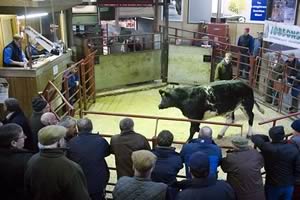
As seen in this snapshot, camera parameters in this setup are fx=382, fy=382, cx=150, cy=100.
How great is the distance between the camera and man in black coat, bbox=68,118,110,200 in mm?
3920

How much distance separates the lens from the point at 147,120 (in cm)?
870

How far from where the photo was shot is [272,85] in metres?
9.93

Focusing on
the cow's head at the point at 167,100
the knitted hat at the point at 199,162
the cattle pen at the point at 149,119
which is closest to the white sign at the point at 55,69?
the cattle pen at the point at 149,119

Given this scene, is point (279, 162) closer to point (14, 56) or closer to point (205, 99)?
point (205, 99)

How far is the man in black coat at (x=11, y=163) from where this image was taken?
3.24 metres

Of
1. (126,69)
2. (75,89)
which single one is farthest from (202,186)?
(126,69)

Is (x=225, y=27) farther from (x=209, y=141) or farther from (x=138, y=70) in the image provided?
(x=209, y=141)

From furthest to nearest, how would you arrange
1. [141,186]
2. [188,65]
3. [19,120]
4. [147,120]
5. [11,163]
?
[188,65] → [147,120] → [19,120] → [11,163] → [141,186]

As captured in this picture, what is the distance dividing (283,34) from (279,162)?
633cm

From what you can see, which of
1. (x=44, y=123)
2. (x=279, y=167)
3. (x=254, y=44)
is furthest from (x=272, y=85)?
(x=44, y=123)

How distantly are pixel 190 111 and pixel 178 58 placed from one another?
510cm

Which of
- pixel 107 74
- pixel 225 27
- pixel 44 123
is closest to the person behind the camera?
pixel 44 123

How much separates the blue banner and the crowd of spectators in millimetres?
11443

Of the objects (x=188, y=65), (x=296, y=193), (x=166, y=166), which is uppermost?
(x=166, y=166)
